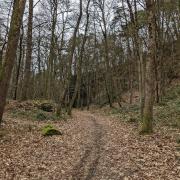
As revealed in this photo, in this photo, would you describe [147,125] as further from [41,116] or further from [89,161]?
[41,116]

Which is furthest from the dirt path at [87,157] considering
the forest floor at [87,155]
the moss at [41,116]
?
the moss at [41,116]

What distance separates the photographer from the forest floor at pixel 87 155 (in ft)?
29.7

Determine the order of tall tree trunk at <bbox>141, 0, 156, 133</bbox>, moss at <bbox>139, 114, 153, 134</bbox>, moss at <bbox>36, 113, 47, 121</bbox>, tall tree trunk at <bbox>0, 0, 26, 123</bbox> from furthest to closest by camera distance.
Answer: moss at <bbox>36, 113, 47, 121</bbox> < moss at <bbox>139, 114, 153, 134</bbox> < tall tree trunk at <bbox>141, 0, 156, 133</bbox> < tall tree trunk at <bbox>0, 0, 26, 123</bbox>

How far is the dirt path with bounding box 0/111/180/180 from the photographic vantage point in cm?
→ 902

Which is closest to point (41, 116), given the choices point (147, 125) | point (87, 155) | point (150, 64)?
point (147, 125)

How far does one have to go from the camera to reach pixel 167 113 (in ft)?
68.4

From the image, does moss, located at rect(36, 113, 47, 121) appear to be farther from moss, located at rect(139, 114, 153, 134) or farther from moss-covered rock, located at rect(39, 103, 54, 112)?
moss, located at rect(139, 114, 153, 134)

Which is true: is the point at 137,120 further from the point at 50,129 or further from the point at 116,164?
the point at 116,164

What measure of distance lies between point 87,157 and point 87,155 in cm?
29

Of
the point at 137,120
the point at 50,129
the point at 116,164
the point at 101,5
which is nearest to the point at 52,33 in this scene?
the point at 101,5

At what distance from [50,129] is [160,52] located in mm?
15570

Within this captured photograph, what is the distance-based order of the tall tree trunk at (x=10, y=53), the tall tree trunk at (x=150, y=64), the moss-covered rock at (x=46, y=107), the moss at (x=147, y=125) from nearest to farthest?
the tall tree trunk at (x=10, y=53) < the tall tree trunk at (x=150, y=64) < the moss at (x=147, y=125) < the moss-covered rock at (x=46, y=107)

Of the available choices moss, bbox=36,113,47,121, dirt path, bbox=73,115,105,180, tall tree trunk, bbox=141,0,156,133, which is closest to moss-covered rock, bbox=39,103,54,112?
moss, bbox=36,113,47,121

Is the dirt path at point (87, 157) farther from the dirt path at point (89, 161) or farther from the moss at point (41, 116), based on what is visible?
Result: the moss at point (41, 116)
